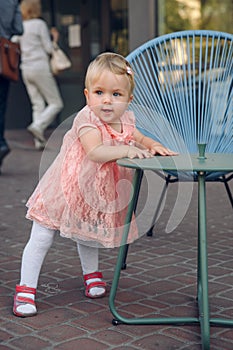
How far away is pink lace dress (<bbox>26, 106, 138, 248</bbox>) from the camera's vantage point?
10.2 feet

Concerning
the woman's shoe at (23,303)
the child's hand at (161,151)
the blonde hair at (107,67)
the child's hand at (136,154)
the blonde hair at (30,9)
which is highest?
the blonde hair at (30,9)

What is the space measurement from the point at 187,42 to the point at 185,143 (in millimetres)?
658

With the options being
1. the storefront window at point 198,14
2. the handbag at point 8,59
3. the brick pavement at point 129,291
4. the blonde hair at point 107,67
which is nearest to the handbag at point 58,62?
the storefront window at point 198,14

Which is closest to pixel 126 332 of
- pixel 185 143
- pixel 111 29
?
pixel 185 143

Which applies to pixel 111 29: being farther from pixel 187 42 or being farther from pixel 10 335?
pixel 10 335

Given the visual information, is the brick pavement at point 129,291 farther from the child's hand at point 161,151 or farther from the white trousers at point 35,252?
the child's hand at point 161,151

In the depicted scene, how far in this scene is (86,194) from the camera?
3.13 m

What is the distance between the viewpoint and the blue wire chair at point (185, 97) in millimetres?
3924

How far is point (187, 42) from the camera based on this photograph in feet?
13.8

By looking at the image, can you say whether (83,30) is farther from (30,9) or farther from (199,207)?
(199,207)

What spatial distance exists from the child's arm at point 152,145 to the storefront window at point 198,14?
20.2 ft

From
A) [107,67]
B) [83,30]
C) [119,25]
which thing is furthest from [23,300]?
[83,30]

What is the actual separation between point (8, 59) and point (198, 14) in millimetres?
3570

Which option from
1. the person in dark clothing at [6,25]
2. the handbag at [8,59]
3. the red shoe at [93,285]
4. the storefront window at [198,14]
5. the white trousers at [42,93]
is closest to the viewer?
the red shoe at [93,285]
